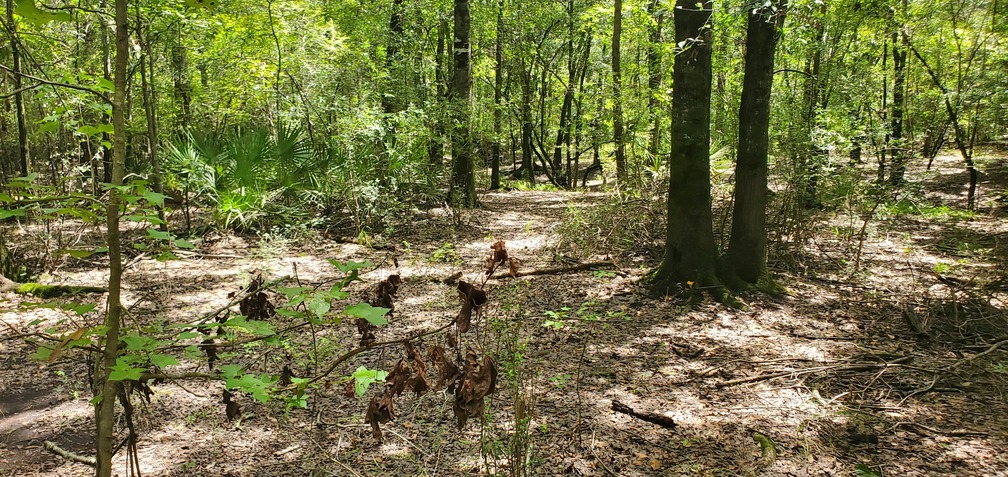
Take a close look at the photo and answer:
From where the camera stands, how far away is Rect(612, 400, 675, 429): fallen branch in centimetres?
373

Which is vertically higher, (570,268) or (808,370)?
(570,268)

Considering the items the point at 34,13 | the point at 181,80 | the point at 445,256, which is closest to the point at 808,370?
the point at 34,13

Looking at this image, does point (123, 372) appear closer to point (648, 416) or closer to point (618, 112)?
point (648, 416)

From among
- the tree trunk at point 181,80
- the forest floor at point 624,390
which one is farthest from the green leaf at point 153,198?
the tree trunk at point 181,80

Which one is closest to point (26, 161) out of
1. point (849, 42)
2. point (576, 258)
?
point (576, 258)

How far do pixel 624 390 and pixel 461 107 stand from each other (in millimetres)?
7492

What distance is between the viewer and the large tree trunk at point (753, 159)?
586 centimetres

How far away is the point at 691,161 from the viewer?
5.87m

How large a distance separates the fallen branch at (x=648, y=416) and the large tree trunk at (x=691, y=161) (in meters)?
2.45

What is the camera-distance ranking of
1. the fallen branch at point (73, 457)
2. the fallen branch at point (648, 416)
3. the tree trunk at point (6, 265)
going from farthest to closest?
the tree trunk at point (6, 265), the fallen branch at point (648, 416), the fallen branch at point (73, 457)

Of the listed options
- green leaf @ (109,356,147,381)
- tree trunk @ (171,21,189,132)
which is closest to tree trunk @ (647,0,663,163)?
green leaf @ (109,356,147,381)

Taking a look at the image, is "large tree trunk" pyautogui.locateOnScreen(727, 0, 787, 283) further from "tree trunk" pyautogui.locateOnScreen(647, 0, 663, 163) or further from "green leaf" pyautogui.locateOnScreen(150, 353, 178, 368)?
"green leaf" pyautogui.locateOnScreen(150, 353, 178, 368)

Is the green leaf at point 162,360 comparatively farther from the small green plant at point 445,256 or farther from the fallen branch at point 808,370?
the small green plant at point 445,256

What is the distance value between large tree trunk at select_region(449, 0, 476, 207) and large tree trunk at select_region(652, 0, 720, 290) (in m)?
5.08
